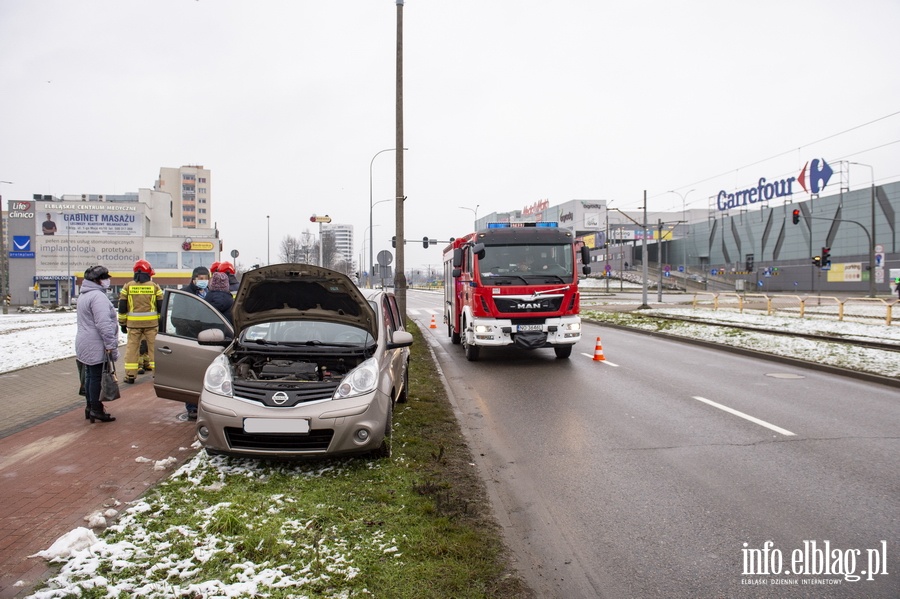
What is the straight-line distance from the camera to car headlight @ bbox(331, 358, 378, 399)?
5141 mm

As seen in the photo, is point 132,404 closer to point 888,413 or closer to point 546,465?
point 546,465

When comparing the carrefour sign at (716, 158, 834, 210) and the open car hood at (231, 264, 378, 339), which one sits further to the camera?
the carrefour sign at (716, 158, 834, 210)

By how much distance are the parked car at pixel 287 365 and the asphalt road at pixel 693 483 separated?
132 cm

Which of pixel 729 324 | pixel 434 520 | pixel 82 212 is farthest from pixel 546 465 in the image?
pixel 82 212

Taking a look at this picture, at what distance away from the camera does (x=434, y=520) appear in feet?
13.0

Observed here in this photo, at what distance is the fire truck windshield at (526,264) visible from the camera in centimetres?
1201

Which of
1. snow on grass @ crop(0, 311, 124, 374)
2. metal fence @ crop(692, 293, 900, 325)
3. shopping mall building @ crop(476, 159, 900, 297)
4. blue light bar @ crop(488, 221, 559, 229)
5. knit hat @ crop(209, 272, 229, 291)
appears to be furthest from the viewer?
shopping mall building @ crop(476, 159, 900, 297)

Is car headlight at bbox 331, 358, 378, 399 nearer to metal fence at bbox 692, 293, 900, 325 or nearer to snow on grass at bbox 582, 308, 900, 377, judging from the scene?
snow on grass at bbox 582, 308, 900, 377

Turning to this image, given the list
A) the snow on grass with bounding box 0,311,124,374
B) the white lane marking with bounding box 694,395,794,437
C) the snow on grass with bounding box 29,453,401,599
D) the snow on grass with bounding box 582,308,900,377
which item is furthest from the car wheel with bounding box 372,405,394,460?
the snow on grass with bounding box 582,308,900,377

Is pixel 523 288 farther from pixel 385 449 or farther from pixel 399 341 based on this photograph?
pixel 385 449

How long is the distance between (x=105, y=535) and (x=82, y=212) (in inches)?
2916

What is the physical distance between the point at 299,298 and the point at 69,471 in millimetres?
2448

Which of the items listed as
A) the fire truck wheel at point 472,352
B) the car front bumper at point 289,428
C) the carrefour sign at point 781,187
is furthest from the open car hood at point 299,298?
the carrefour sign at point 781,187

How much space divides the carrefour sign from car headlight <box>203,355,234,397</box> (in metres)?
69.5
